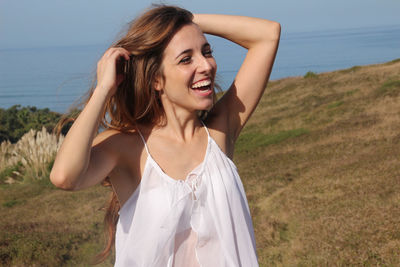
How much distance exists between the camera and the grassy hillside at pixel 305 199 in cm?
579

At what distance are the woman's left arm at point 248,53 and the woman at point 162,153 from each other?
0.69 feet

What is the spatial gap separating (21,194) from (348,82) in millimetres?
11938

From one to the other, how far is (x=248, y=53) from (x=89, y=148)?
1318mm

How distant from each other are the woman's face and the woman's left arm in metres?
0.36

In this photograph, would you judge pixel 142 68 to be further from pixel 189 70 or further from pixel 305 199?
pixel 305 199

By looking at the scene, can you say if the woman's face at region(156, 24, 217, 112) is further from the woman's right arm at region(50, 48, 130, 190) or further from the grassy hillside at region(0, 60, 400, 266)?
the grassy hillside at region(0, 60, 400, 266)

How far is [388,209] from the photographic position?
20.2 ft

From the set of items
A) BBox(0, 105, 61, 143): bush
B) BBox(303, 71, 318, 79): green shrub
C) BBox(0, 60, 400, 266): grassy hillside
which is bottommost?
BBox(0, 105, 61, 143): bush

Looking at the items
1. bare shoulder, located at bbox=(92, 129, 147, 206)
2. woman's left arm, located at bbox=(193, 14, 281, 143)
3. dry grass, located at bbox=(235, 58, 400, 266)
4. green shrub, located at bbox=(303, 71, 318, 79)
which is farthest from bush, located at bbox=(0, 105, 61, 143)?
bare shoulder, located at bbox=(92, 129, 147, 206)

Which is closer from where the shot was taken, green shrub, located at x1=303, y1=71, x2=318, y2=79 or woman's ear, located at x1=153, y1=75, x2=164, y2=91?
woman's ear, located at x1=153, y1=75, x2=164, y2=91

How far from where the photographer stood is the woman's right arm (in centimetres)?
238

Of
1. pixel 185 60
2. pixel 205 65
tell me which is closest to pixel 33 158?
pixel 185 60

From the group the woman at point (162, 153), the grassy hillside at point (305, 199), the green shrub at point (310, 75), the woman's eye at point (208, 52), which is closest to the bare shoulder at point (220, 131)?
the woman at point (162, 153)

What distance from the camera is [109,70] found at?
8.62 ft
